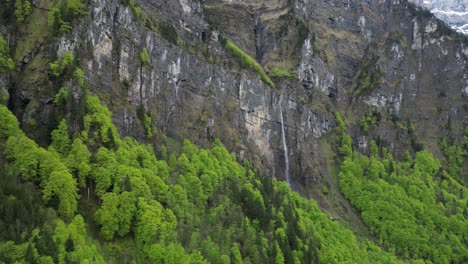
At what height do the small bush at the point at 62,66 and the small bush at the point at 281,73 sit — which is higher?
Result: the small bush at the point at 281,73

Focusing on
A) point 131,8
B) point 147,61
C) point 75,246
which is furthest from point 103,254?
point 131,8

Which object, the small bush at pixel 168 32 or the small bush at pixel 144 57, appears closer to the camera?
the small bush at pixel 144 57

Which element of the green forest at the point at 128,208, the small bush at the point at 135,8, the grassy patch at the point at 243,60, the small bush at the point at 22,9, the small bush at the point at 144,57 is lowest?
the green forest at the point at 128,208

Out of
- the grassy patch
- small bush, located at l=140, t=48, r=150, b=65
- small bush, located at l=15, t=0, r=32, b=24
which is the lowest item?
small bush, located at l=140, t=48, r=150, b=65

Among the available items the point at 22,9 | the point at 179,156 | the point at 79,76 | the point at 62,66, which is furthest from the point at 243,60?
the point at 22,9

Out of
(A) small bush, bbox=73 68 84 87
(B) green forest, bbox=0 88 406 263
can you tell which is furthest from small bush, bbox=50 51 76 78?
(B) green forest, bbox=0 88 406 263

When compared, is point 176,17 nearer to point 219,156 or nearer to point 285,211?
point 219,156

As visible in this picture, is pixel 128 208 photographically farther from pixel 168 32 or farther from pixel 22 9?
pixel 168 32

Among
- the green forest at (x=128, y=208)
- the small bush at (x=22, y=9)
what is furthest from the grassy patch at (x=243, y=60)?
the small bush at (x=22, y=9)

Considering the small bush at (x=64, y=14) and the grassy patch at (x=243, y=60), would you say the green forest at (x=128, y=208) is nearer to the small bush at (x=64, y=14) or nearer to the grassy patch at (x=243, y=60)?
the small bush at (x=64, y=14)

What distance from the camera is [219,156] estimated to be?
142 metres

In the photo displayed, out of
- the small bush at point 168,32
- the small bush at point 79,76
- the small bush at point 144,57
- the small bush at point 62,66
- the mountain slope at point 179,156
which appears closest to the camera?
the mountain slope at point 179,156

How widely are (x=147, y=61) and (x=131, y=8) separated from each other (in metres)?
15.0

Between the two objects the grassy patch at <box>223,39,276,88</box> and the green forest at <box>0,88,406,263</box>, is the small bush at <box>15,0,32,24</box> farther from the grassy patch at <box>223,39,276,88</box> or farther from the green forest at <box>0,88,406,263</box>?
the grassy patch at <box>223,39,276,88</box>
